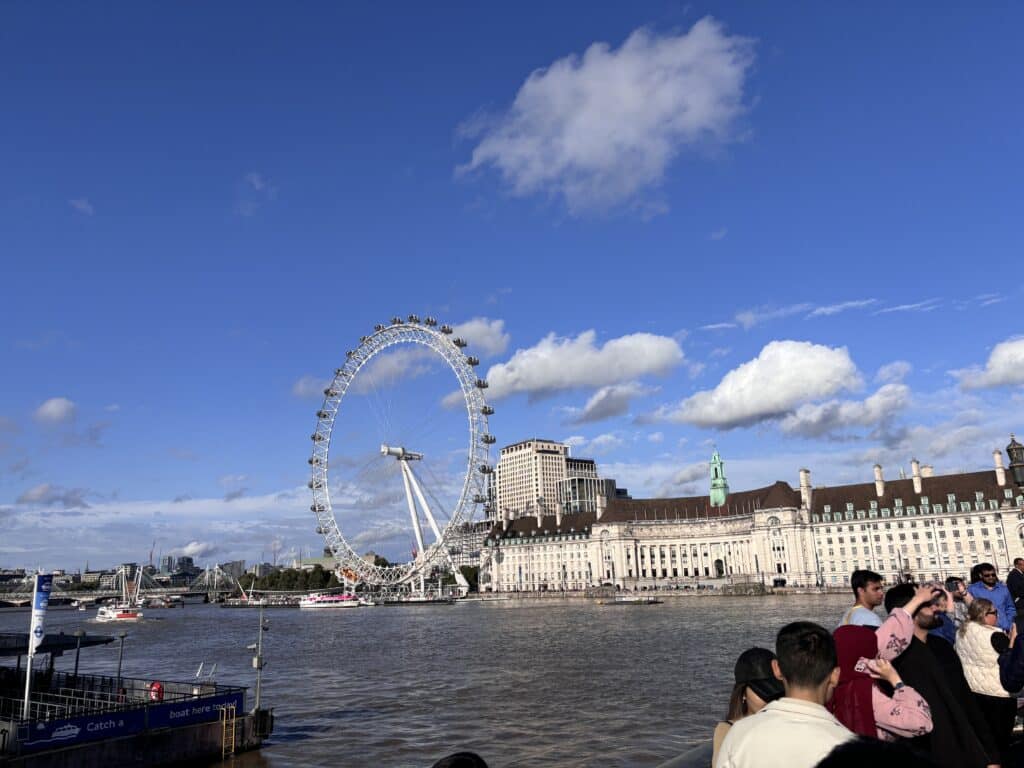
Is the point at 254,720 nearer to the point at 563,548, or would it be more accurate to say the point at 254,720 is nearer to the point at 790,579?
the point at 790,579

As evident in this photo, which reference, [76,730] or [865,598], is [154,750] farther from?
[865,598]

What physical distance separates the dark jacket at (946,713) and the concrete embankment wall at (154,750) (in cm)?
2127

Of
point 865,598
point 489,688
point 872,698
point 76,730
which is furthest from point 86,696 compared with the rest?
point 872,698

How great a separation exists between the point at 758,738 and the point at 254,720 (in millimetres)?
25184

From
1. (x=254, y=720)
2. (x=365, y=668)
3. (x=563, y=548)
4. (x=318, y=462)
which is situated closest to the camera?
(x=254, y=720)

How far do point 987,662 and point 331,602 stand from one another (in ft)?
532

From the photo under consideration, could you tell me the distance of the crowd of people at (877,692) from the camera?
3.69m

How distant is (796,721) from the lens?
3758 mm

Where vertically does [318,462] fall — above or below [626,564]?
above

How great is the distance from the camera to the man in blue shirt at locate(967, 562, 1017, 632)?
11.6 metres

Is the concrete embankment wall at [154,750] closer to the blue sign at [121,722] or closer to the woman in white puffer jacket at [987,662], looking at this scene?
the blue sign at [121,722]

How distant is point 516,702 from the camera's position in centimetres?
3077

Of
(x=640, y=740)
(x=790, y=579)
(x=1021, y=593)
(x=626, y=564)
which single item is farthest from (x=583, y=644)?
(x=626, y=564)

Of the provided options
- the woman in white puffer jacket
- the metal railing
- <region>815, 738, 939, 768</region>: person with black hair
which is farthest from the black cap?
the metal railing
